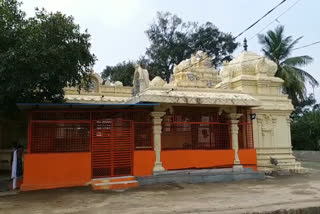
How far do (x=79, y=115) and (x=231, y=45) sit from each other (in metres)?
29.1

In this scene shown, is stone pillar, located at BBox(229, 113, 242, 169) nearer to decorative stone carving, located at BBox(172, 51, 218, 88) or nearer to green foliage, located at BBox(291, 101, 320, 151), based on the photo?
decorative stone carving, located at BBox(172, 51, 218, 88)

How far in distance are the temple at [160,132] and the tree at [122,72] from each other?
2049 centimetres

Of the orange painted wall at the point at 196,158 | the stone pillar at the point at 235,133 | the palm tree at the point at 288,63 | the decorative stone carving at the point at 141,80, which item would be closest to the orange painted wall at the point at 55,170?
the orange painted wall at the point at 196,158

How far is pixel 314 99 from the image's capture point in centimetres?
3238

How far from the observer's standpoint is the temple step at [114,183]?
902 cm

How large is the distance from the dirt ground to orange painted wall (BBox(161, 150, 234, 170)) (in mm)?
1006

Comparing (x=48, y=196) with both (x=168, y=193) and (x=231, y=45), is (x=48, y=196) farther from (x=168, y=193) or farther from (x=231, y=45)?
(x=231, y=45)

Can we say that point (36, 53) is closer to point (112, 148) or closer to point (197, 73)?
point (112, 148)

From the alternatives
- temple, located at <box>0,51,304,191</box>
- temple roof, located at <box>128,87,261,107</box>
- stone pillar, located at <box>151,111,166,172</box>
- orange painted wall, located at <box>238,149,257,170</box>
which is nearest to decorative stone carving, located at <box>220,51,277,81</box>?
temple, located at <box>0,51,304,191</box>

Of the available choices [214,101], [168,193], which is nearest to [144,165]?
[168,193]

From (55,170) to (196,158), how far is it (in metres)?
4.83

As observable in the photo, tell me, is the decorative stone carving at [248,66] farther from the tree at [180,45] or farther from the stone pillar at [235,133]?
→ the tree at [180,45]

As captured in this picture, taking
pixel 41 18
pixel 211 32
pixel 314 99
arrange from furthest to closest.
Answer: pixel 211 32, pixel 314 99, pixel 41 18

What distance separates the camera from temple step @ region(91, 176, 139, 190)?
9023mm
